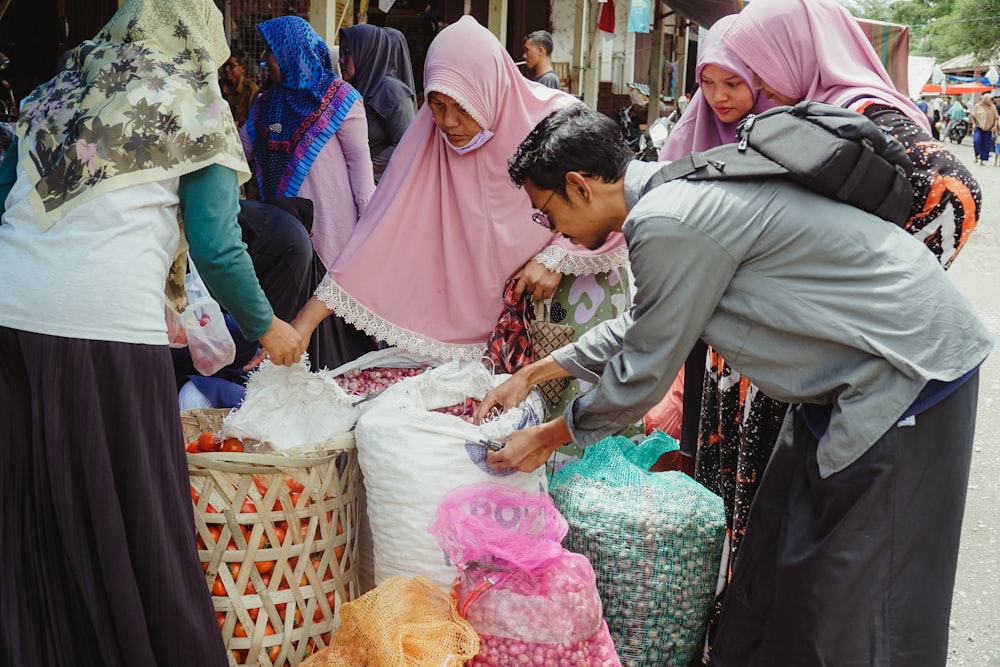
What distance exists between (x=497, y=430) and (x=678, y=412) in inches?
58.5

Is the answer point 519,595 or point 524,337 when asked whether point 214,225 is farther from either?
point 524,337

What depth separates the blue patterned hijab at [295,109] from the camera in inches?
164

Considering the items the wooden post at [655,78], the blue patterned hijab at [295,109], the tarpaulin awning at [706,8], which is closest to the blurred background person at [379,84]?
the blue patterned hijab at [295,109]

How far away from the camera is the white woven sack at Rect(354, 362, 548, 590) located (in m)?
2.49

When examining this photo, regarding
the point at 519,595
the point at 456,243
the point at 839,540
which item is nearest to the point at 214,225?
the point at 519,595

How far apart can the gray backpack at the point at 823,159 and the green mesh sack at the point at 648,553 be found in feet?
3.55

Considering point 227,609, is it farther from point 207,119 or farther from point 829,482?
point 829,482

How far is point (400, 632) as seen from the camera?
7.20 feet

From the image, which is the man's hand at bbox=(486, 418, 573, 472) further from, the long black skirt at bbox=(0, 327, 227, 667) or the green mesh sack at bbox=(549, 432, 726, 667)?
the long black skirt at bbox=(0, 327, 227, 667)

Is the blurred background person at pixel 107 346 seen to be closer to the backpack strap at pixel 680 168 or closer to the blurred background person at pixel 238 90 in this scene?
the backpack strap at pixel 680 168

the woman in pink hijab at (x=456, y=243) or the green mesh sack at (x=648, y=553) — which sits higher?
the woman in pink hijab at (x=456, y=243)

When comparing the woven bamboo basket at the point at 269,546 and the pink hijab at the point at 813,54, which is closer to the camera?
the woven bamboo basket at the point at 269,546

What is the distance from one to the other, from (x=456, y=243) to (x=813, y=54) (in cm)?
127

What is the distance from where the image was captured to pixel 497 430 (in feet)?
8.44
